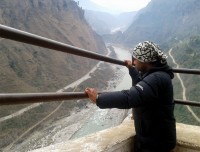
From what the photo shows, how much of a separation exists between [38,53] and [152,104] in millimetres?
54725

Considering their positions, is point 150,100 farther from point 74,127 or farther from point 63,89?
point 63,89

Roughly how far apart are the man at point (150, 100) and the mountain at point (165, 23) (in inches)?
3796

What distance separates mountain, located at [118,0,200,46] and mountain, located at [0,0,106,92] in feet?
133

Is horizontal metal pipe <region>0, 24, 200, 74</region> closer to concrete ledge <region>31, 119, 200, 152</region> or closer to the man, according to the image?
the man

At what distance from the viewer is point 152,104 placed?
8.56ft

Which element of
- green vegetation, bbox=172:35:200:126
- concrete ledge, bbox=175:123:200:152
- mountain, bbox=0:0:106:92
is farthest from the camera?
mountain, bbox=0:0:106:92

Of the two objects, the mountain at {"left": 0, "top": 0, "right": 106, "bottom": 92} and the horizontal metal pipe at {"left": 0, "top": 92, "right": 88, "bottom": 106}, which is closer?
the horizontal metal pipe at {"left": 0, "top": 92, "right": 88, "bottom": 106}

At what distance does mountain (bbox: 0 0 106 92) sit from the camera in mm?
46594

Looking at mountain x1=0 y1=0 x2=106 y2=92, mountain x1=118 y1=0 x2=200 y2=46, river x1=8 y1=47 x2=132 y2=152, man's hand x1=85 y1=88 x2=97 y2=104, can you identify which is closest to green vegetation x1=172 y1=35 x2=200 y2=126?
river x1=8 y1=47 x2=132 y2=152

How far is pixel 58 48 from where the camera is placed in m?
2.30

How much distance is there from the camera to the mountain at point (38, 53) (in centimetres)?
4659

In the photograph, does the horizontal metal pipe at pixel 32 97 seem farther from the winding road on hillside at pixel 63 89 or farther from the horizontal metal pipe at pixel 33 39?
the winding road on hillside at pixel 63 89

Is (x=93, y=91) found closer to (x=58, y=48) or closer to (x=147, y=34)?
(x=58, y=48)

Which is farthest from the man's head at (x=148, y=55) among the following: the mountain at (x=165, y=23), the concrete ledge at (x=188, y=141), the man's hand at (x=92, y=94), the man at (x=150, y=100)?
the mountain at (x=165, y=23)
